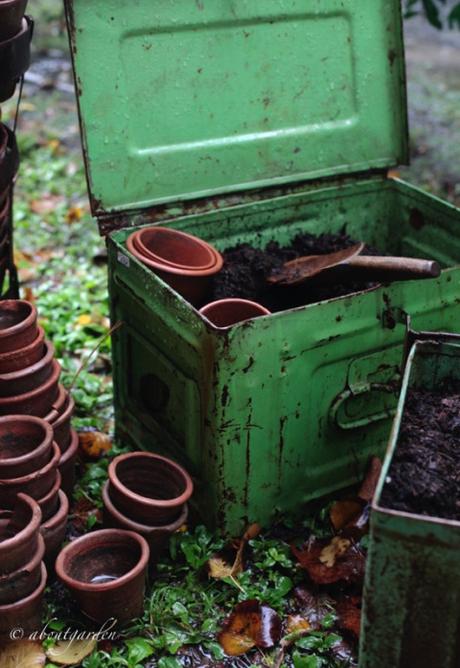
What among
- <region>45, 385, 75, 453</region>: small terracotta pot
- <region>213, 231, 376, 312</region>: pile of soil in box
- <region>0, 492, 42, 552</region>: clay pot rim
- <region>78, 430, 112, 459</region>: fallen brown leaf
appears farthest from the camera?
<region>78, 430, 112, 459</region>: fallen brown leaf

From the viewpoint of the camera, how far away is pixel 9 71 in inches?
108

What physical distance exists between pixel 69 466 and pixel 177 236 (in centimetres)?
90

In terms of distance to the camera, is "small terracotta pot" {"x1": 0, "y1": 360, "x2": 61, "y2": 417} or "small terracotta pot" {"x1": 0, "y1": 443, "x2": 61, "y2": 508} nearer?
"small terracotta pot" {"x1": 0, "y1": 443, "x2": 61, "y2": 508}

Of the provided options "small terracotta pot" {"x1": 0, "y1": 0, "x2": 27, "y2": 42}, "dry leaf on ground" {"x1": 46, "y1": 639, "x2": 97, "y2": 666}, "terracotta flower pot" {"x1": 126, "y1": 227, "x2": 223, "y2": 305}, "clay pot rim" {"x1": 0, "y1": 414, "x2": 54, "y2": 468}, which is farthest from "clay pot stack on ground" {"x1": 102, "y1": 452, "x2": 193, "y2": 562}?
"small terracotta pot" {"x1": 0, "y1": 0, "x2": 27, "y2": 42}

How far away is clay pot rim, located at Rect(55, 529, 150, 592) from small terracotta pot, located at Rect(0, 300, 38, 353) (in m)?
0.64

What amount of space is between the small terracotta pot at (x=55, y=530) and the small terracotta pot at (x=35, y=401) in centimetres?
28

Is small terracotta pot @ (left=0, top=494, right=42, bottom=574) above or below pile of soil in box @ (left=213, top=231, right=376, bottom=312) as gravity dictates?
below

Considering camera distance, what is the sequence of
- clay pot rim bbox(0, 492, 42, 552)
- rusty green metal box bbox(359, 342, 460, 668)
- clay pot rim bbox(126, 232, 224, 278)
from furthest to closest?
clay pot rim bbox(126, 232, 224, 278) → clay pot rim bbox(0, 492, 42, 552) → rusty green metal box bbox(359, 342, 460, 668)

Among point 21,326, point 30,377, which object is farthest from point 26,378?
point 21,326

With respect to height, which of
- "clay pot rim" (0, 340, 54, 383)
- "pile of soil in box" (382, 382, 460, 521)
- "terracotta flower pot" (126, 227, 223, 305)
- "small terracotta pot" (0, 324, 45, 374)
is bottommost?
"pile of soil in box" (382, 382, 460, 521)

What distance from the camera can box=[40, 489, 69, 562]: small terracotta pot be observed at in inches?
102

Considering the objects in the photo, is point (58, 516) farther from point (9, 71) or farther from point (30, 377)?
point (9, 71)

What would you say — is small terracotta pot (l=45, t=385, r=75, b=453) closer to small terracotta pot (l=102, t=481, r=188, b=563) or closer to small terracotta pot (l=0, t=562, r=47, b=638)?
small terracotta pot (l=102, t=481, r=188, b=563)

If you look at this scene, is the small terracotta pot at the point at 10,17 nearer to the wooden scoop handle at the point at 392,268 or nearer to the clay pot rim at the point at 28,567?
the wooden scoop handle at the point at 392,268
